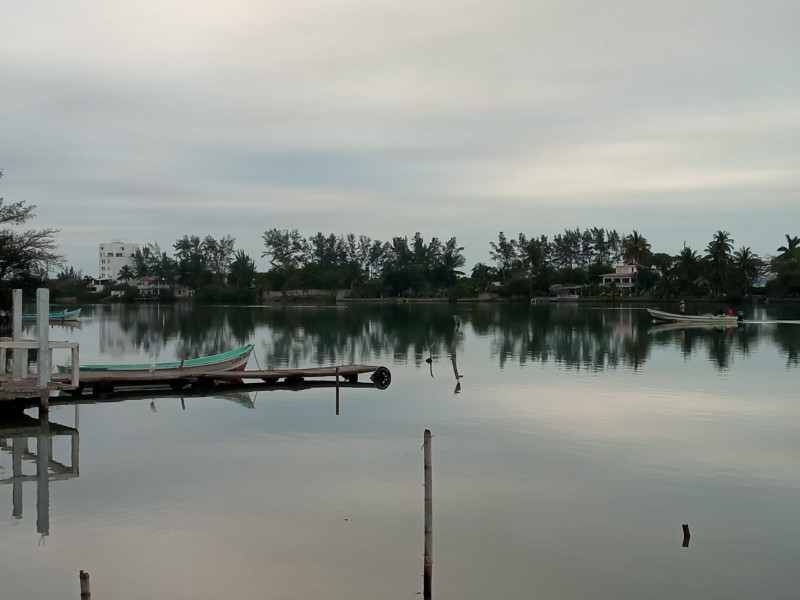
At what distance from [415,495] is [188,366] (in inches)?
713

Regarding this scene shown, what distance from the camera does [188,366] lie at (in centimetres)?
3042

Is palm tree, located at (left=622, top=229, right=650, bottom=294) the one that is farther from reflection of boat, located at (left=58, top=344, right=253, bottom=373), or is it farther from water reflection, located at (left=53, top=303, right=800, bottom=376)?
reflection of boat, located at (left=58, top=344, right=253, bottom=373)

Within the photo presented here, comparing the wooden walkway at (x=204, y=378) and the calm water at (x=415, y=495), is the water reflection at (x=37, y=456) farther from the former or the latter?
the wooden walkway at (x=204, y=378)

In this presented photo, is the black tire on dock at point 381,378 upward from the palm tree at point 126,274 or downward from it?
downward

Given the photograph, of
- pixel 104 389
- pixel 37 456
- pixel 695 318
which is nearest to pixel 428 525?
pixel 37 456

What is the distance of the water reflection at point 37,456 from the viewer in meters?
14.0

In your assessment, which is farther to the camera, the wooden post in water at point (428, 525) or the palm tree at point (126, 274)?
the palm tree at point (126, 274)

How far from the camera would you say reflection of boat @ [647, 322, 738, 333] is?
211ft

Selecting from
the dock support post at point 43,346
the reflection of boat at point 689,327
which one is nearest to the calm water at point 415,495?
the dock support post at point 43,346

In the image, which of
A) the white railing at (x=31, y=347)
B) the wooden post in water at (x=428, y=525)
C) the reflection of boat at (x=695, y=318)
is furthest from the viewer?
the reflection of boat at (x=695, y=318)

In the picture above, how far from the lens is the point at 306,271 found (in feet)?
480

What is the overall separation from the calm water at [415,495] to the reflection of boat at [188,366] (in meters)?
1.98

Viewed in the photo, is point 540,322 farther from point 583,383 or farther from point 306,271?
point 306,271

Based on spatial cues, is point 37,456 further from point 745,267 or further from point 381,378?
point 745,267
